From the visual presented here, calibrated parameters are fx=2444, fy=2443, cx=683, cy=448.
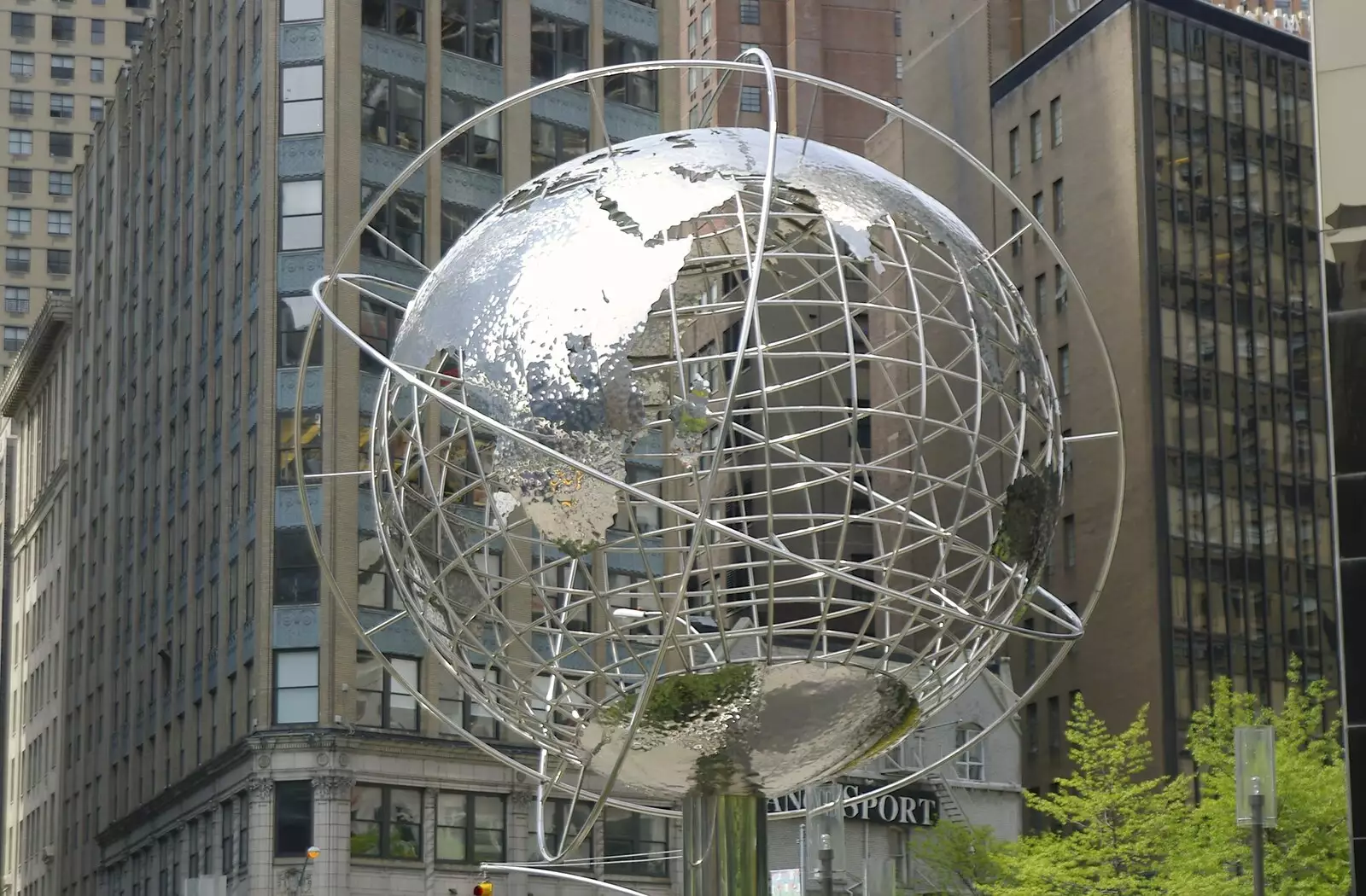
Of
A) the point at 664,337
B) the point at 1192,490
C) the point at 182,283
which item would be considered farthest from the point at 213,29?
the point at 664,337

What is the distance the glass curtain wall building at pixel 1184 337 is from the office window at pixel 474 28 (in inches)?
789

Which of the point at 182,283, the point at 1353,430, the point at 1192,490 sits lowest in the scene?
the point at 1353,430

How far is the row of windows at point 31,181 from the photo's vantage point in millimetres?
116688

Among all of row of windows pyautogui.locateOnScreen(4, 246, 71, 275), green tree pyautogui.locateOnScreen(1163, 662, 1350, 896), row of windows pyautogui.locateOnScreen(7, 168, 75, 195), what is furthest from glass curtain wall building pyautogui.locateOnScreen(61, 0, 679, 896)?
row of windows pyautogui.locateOnScreen(4, 246, 71, 275)

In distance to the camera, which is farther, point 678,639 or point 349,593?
point 349,593

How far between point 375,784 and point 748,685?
46107mm

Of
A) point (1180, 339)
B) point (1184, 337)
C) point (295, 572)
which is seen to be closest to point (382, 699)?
point (295, 572)

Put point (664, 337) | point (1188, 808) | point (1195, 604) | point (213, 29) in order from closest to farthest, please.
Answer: point (664, 337) < point (1188, 808) < point (213, 29) < point (1195, 604)

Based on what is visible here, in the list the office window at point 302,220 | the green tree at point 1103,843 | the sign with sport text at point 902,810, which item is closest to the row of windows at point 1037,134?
the sign with sport text at point 902,810

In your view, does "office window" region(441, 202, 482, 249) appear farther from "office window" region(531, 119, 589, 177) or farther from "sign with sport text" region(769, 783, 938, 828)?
"sign with sport text" region(769, 783, 938, 828)

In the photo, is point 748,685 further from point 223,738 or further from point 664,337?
point 223,738

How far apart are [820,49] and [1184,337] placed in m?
36.3

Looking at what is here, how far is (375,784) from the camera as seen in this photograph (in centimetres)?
5450

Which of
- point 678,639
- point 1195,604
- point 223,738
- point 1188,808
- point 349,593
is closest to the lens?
point 678,639
